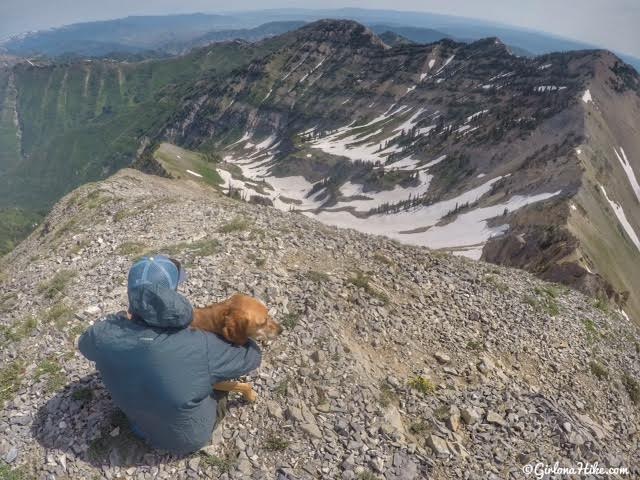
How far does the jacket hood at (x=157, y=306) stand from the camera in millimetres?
6305

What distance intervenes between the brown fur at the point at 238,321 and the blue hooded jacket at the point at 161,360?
206mm

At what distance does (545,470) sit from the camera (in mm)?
9422

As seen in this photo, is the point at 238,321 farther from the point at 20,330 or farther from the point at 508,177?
the point at 508,177

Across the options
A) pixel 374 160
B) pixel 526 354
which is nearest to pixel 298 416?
pixel 526 354

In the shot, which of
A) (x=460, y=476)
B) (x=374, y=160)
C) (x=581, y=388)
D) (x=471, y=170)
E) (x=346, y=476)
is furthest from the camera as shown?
(x=374, y=160)

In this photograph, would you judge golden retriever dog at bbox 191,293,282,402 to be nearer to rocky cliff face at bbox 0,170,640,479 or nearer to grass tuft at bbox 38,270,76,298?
rocky cliff face at bbox 0,170,640,479

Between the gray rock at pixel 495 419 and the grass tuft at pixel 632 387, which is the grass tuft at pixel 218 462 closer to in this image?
the gray rock at pixel 495 419

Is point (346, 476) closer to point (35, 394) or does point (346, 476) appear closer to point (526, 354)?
point (35, 394)

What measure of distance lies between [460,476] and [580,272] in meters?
38.2

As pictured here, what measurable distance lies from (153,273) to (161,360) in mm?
1321

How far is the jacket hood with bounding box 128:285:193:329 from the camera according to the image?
630cm

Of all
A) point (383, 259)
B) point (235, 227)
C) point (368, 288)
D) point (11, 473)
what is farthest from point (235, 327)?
point (383, 259)

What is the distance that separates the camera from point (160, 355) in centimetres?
630

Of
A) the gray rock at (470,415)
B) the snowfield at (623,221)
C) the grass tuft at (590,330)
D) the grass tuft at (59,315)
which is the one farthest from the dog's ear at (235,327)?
the snowfield at (623,221)
